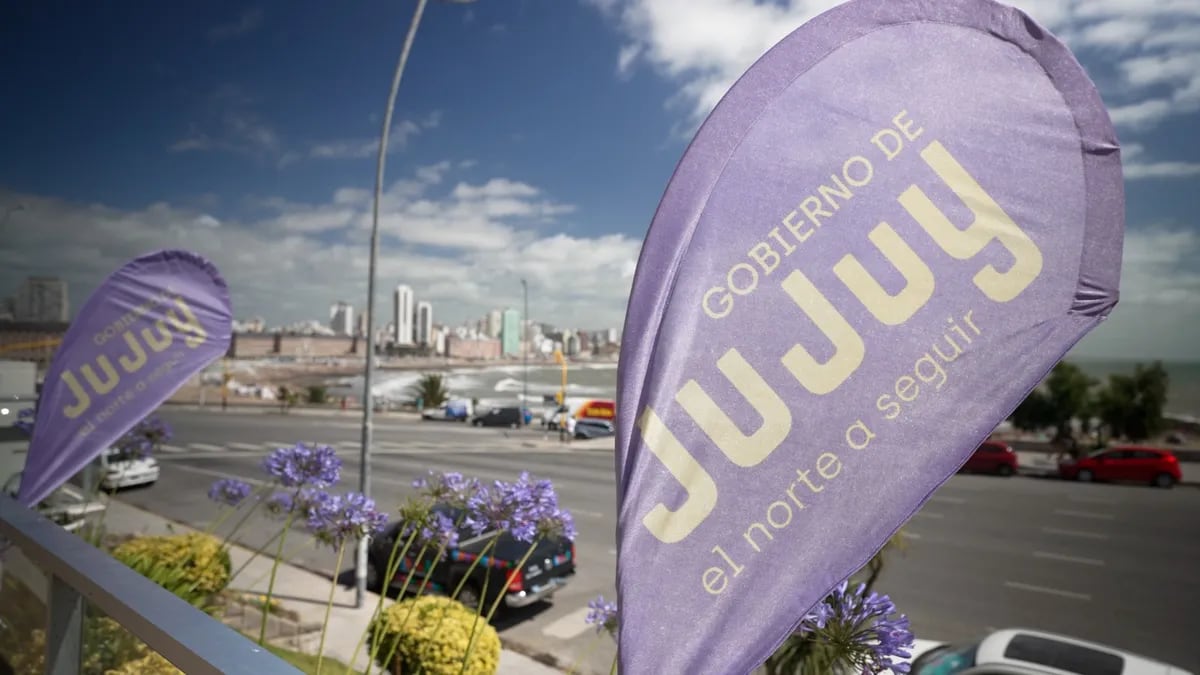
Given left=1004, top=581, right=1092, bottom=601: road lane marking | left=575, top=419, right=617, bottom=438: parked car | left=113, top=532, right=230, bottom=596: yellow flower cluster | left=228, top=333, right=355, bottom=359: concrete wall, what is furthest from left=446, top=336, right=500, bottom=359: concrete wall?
left=113, top=532, right=230, bottom=596: yellow flower cluster

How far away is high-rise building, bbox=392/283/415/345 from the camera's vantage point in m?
184

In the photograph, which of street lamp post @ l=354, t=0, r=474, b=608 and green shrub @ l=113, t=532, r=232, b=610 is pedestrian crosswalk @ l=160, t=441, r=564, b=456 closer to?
street lamp post @ l=354, t=0, r=474, b=608

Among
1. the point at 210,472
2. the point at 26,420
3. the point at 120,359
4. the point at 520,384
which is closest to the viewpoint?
the point at 120,359

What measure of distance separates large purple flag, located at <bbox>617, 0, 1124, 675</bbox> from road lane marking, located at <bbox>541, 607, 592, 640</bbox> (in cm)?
648

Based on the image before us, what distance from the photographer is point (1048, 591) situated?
983 cm

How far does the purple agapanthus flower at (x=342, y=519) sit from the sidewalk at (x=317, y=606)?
2.90 metres

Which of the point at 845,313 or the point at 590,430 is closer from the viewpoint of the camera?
the point at 845,313

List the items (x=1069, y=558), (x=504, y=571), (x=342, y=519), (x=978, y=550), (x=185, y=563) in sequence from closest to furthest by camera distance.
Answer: (x=342, y=519)
(x=185, y=563)
(x=504, y=571)
(x=1069, y=558)
(x=978, y=550)

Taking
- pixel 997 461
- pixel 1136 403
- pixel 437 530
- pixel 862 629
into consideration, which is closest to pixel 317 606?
pixel 437 530

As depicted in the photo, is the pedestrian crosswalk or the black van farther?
the black van

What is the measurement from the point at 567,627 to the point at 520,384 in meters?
106

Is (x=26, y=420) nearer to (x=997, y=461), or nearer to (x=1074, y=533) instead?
(x=1074, y=533)

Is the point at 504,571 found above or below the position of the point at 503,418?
above

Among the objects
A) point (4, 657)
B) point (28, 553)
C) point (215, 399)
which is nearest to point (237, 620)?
point (4, 657)
